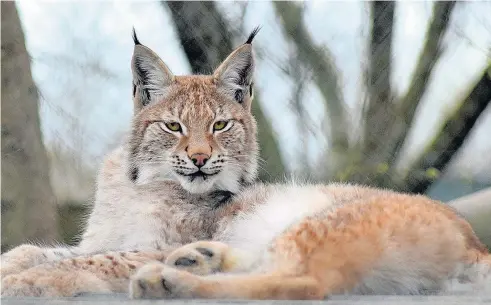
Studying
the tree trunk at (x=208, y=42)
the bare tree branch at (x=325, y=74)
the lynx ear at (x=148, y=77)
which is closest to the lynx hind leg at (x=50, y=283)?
the lynx ear at (x=148, y=77)

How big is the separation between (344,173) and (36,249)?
2.00 m

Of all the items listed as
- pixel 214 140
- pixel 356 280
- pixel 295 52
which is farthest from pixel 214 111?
pixel 295 52

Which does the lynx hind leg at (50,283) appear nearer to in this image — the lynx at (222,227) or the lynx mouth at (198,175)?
the lynx at (222,227)

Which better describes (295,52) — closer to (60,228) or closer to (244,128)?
(244,128)

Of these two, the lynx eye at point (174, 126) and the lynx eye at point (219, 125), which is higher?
the lynx eye at point (174, 126)

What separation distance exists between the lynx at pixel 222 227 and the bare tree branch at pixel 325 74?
1274 mm

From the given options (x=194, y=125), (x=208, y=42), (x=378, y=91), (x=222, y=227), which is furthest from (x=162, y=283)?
(x=378, y=91)

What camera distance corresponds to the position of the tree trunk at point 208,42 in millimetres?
4047

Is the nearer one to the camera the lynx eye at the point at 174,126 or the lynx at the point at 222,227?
the lynx at the point at 222,227

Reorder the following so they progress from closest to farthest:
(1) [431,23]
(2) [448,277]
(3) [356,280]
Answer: (3) [356,280]
(2) [448,277]
(1) [431,23]

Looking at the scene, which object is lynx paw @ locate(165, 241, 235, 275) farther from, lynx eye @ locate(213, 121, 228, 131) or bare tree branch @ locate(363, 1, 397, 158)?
bare tree branch @ locate(363, 1, 397, 158)

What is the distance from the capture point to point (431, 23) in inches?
174

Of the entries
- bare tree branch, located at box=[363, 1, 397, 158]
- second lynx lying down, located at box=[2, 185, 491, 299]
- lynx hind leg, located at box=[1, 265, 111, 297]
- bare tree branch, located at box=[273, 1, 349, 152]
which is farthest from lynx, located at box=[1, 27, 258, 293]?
bare tree branch, located at box=[363, 1, 397, 158]

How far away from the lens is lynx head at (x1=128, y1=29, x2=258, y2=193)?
2.88 m
